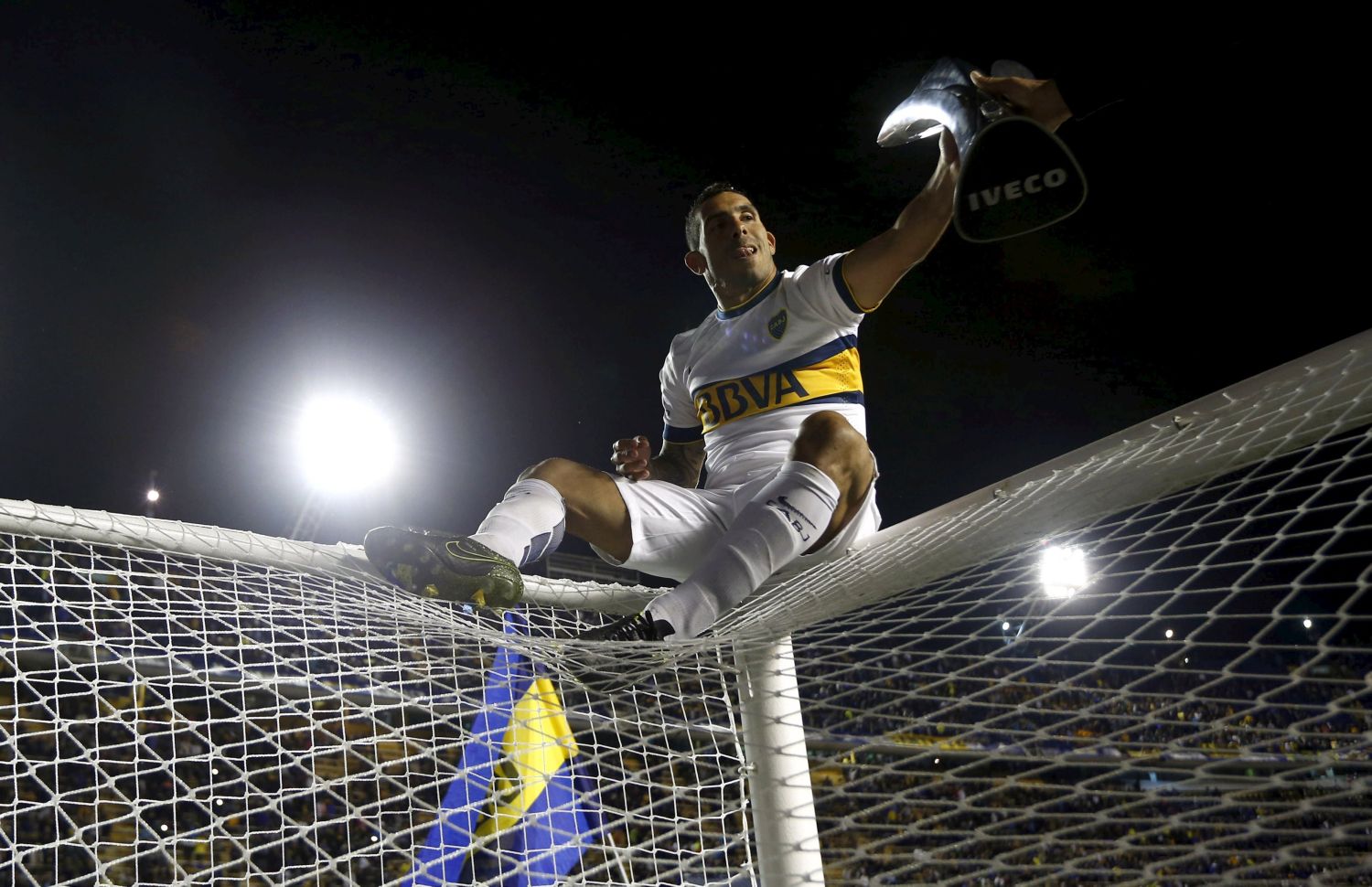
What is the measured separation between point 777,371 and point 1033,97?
0.72 meters

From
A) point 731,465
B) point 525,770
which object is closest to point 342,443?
point 731,465

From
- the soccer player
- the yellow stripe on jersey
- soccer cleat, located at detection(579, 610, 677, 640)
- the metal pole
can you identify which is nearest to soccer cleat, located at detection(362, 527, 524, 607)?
the soccer player

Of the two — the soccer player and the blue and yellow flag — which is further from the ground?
the soccer player

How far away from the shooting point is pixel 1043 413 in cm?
799

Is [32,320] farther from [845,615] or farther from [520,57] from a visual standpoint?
[845,615]

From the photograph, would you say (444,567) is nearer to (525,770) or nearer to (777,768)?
(525,770)

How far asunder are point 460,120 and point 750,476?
13.0ft

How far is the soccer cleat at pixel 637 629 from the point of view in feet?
4.61

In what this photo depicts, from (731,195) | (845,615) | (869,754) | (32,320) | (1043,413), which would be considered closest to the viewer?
(869,754)

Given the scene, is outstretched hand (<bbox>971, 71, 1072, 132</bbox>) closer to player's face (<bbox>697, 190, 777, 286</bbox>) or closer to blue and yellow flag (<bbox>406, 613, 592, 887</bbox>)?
player's face (<bbox>697, 190, 777, 286</bbox>)

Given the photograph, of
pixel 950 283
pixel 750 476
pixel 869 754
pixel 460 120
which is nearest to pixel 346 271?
pixel 460 120

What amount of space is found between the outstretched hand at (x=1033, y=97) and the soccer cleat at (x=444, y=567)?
1.16 meters

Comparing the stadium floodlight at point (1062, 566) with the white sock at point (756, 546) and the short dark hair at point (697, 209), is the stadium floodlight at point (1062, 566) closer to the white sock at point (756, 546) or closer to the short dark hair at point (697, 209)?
the white sock at point (756, 546)

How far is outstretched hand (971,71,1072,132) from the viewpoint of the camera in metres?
1.63
